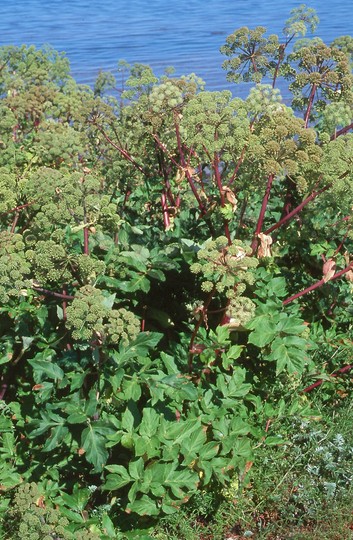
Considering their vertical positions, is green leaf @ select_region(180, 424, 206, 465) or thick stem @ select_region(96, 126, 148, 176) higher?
thick stem @ select_region(96, 126, 148, 176)

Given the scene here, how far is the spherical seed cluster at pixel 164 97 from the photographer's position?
427 centimetres

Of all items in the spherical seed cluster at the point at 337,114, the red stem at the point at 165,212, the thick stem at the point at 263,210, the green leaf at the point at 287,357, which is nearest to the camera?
the green leaf at the point at 287,357

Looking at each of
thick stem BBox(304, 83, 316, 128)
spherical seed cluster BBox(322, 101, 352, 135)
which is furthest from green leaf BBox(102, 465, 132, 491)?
thick stem BBox(304, 83, 316, 128)

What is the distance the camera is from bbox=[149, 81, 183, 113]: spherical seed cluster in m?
4.27

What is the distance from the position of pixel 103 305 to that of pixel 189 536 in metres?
1.25

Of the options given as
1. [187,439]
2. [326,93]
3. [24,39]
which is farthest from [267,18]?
[187,439]

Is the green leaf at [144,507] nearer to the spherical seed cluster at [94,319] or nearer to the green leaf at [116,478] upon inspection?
the green leaf at [116,478]

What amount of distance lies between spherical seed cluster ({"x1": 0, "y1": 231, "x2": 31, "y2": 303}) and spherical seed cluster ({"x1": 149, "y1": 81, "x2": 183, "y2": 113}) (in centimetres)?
119

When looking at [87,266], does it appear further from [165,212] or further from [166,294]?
[165,212]

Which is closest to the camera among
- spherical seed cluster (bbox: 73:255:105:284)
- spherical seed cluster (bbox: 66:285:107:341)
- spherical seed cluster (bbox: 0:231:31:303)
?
spherical seed cluster (bbox: 66:285:107:341)

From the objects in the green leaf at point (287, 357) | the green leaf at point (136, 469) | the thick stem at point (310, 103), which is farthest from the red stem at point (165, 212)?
the green leaf at point (136, 469)

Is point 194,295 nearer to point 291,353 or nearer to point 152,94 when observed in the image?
point 291,353

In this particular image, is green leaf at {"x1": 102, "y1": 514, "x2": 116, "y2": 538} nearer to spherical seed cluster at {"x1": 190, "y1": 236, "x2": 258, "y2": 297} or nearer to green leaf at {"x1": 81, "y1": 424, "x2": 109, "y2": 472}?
green leaf at {"x1": 81, "y1": 424, "x2": 109, "y2": 472}

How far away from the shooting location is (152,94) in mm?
4309
